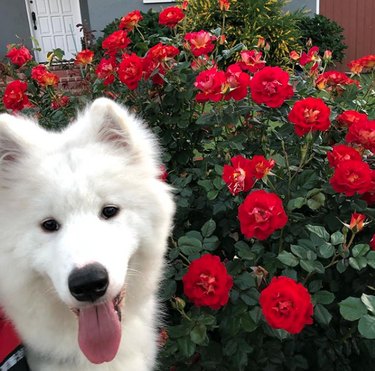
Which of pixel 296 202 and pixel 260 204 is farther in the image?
pixel 296 202

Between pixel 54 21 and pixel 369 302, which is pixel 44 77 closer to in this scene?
pixel 369 302

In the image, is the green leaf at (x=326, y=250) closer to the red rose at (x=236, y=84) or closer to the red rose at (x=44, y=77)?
the red rose at (x=236, y=84)

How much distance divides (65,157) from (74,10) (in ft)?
38.4

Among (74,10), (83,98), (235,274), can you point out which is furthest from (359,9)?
(235,274)

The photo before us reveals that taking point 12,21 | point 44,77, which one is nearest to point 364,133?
point 44,77

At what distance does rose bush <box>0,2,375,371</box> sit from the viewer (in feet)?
5.66

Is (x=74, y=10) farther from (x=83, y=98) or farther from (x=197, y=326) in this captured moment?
(x=197, y=326)

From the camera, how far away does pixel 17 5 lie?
1181 cm

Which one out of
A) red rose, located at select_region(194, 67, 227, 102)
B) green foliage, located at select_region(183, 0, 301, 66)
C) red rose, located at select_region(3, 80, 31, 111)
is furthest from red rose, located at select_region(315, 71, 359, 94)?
green foliage, located at select_region(183, 0, 301, 66)

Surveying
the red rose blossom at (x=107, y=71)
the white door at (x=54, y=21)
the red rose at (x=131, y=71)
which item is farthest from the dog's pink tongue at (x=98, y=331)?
the white door at (x=54, y=21)

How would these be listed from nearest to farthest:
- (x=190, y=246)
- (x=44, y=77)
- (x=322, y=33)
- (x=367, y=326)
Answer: (x=367, y=326) < (x=190, y=246) < (x=44, y=77) < (x=322, y=33)

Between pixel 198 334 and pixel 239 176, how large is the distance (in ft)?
2.17

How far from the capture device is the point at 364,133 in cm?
192

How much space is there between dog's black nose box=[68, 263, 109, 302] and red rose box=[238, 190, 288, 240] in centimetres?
58
